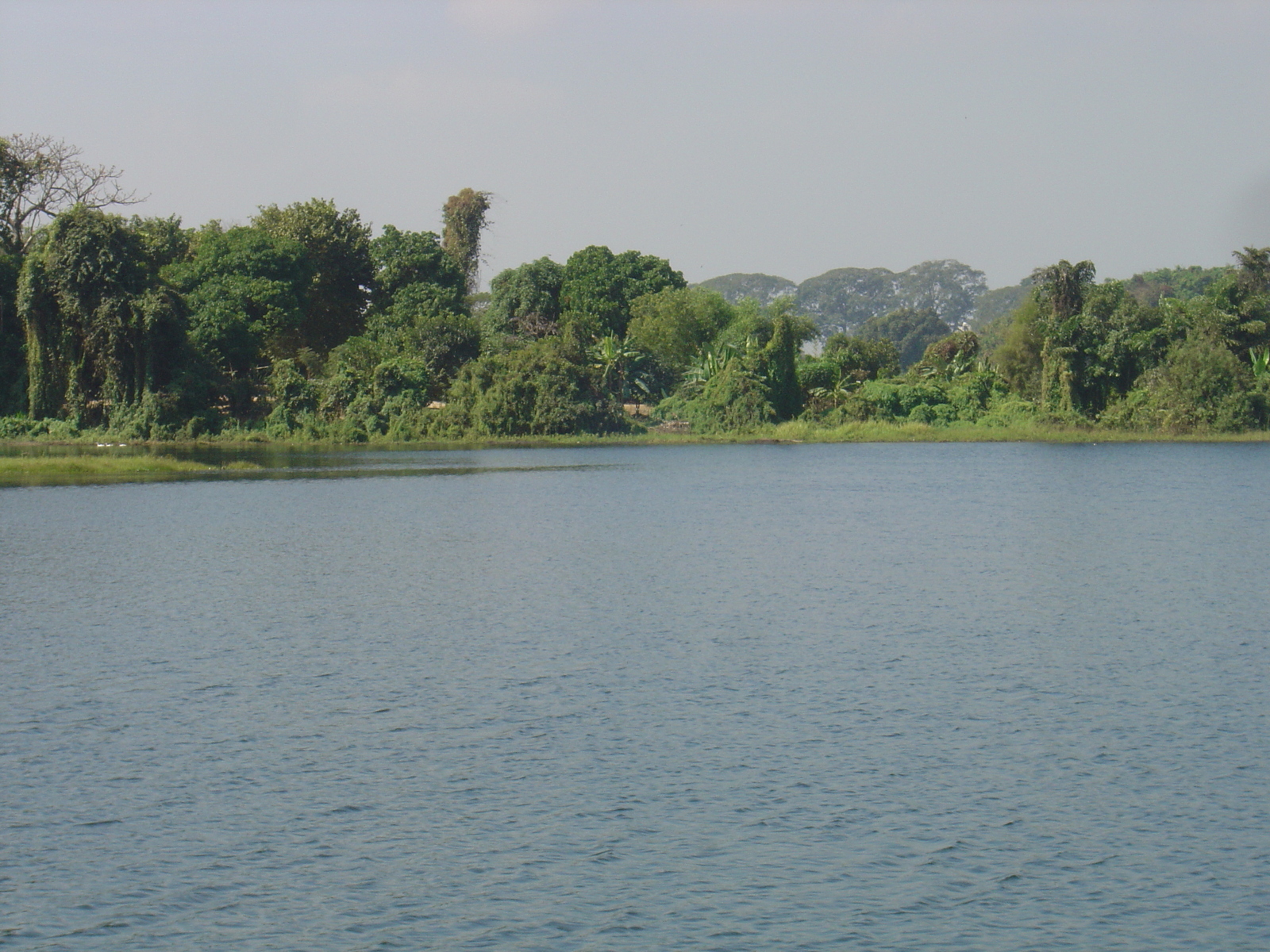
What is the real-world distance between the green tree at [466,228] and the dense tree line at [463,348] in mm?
12747

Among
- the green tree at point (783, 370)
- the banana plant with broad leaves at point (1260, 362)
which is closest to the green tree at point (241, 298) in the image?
the green tree at point (783, 370)

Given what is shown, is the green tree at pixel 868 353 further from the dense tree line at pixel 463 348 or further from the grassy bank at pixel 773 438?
the grassy bank at pixel 773 438

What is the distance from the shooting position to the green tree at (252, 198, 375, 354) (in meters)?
A: 89.8

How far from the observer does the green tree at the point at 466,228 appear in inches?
4158

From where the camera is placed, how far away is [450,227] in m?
106

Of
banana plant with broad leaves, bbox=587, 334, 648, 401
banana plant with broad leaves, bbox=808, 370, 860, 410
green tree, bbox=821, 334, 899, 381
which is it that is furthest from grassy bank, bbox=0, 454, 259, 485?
green tree, bbox=821, 334, 899, 381

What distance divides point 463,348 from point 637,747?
70.4 metres

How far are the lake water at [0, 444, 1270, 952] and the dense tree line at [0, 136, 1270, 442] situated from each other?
42404 millimetres

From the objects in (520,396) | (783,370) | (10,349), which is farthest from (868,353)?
(10,349)

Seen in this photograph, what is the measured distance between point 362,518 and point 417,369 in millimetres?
43022

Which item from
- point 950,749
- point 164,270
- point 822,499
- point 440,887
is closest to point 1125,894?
point 950,749

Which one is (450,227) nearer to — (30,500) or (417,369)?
(417,369)

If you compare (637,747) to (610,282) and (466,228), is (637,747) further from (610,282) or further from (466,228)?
(466,228)

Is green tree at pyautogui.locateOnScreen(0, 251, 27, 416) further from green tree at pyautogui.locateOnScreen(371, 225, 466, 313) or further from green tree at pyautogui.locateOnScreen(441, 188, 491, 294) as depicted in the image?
green tree at pyautogui.locateOnScreen(441, 188, 491, 294)
